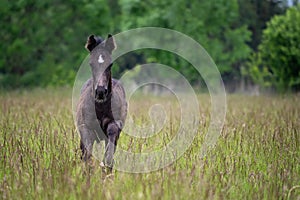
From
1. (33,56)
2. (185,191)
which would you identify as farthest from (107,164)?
(33,56)

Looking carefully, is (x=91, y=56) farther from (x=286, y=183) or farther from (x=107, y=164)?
(x=286, y=183)

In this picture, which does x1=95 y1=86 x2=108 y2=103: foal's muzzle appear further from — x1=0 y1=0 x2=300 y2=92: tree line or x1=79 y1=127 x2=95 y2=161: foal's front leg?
x1=0 y1=0 x2=300 y2=92: tree line

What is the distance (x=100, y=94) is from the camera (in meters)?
5.00

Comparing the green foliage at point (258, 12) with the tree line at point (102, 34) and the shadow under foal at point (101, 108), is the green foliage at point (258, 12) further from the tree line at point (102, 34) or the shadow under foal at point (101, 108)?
the shadow under foal at point (101, 108)

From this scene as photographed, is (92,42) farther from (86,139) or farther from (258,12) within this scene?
(258,12)

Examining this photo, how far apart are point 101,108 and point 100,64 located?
720mm

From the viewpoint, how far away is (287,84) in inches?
846

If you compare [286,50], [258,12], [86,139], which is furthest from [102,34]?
[86,139]

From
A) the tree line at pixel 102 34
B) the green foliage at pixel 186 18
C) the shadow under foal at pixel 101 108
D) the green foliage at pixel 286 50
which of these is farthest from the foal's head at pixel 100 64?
the green foliage at pixel 186 18

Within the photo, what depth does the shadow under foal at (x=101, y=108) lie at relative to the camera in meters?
5.07

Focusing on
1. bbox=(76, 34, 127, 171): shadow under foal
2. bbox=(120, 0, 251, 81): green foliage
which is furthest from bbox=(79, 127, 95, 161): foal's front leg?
bbox=(120, 0, 251, 81): green foliage

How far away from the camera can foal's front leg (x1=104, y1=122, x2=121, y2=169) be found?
5.20 metres

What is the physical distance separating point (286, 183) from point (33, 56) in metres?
24.1

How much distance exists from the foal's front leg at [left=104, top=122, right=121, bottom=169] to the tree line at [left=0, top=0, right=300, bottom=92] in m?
16.9
